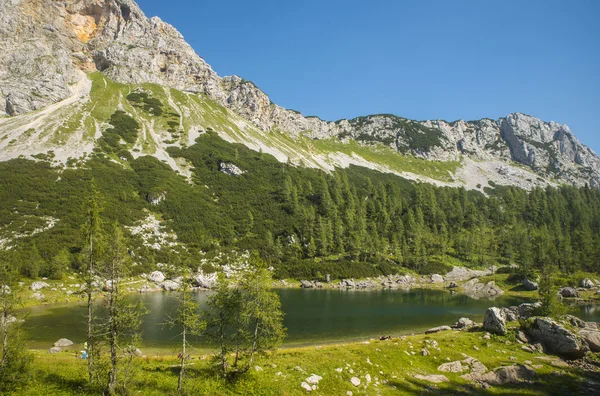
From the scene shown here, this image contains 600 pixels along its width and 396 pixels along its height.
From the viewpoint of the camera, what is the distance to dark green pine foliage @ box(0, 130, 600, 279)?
83875 mm

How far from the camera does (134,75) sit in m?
191

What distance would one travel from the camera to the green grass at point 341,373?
64.1 ft

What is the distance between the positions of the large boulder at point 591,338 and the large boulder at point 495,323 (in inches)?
265

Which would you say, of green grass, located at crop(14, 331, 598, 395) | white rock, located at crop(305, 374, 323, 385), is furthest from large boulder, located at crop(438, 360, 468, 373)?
white rock, located at crop(305, 374, 323, 385)

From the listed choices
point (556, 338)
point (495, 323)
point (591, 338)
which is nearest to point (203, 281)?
point (495, 323)

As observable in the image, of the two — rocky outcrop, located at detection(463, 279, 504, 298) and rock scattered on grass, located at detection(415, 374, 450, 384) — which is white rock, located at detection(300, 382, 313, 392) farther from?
rocky outcrop, located at detection(463, 279, 504, 298)

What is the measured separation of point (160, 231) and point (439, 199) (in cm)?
14089

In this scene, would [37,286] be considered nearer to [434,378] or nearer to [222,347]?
[222,347]

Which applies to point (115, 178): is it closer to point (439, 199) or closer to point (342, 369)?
point (342, 369)

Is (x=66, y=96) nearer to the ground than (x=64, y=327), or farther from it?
farther from it

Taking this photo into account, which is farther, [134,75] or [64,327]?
[134,75]

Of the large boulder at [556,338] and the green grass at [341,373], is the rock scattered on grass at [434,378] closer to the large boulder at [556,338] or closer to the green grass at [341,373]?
the green grass at [341,373]

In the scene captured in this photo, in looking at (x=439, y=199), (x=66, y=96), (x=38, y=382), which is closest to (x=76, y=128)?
(x=66, y=96)

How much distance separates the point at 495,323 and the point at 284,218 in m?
88.1
